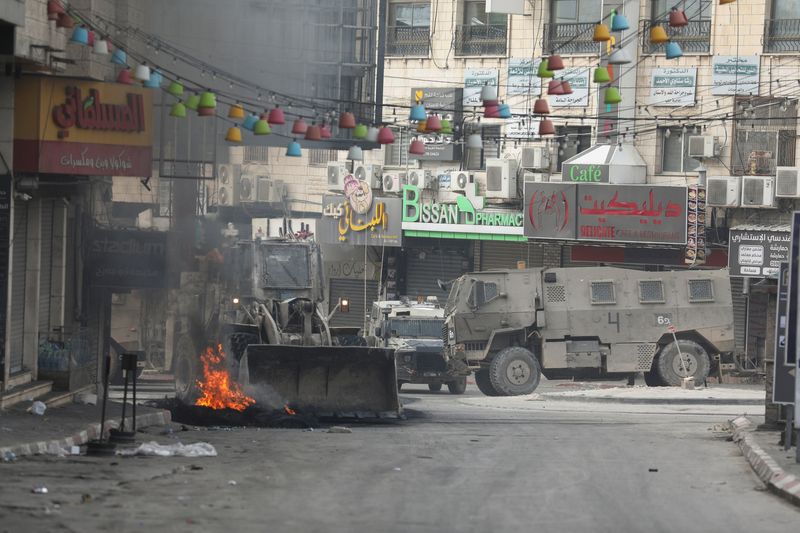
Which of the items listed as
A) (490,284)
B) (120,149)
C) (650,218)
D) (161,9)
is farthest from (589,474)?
(650,218)

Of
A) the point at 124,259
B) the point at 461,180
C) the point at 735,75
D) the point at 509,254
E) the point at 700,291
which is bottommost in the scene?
the point at 700,291

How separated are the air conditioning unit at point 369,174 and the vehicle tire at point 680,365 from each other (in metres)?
12.5

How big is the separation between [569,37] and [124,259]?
19.7 m

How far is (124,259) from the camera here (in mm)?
22500

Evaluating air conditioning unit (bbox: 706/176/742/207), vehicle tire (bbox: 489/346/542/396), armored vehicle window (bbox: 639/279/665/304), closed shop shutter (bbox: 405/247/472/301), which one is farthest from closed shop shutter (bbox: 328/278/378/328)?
armored vehicle window (bbox: 639/279/665/304)

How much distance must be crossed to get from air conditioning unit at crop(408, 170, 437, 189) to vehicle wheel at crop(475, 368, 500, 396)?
10.7 m

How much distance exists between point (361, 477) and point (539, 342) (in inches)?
632

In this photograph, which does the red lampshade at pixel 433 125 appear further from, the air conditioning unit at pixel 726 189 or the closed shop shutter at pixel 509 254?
the closed shop shutter at pixel 509 254

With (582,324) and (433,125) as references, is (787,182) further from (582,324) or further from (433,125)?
(433,125)

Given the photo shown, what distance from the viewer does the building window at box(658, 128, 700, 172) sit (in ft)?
123

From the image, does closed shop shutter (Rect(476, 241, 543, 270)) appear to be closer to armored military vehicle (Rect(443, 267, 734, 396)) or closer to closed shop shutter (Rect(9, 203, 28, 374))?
armored military vehicle (Rect(443, 267, 734, 396))

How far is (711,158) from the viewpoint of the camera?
36.8 metres

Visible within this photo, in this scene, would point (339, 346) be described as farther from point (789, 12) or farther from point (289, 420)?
point (789, 12)

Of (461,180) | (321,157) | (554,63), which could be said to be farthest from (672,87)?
(554,63)
